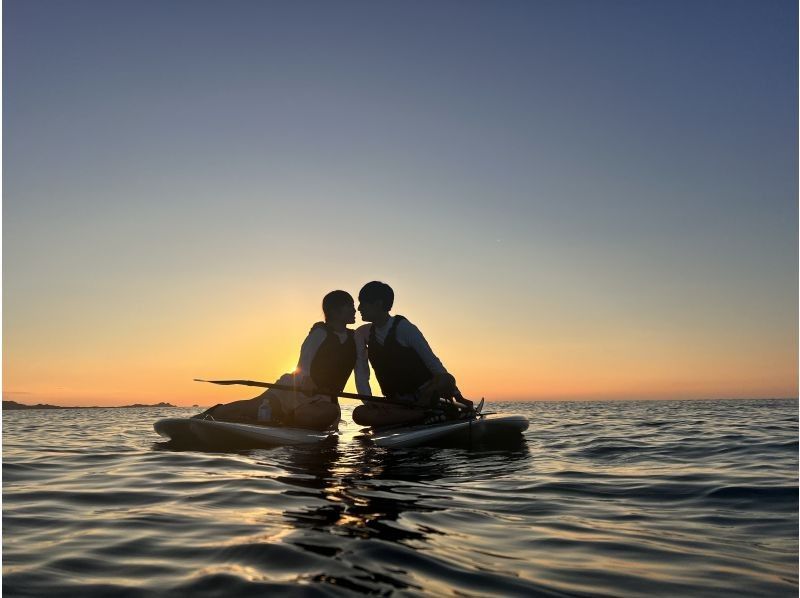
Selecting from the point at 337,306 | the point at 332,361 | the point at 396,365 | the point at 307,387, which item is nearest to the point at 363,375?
the point at 332,361

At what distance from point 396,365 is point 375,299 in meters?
1.20

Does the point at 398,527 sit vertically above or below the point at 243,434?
below

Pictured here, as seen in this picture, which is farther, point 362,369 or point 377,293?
point 362,369

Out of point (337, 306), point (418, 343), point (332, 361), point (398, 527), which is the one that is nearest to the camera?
point (398, 527)

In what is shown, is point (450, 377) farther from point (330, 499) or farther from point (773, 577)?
point (773, 577)

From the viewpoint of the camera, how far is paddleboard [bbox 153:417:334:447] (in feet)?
32.6

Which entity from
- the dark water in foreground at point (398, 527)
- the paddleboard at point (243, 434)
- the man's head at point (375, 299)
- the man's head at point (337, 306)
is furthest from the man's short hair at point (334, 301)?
the dark water in foreground at point (398, 527)

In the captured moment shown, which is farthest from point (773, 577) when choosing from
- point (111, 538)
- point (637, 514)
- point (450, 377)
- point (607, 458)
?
point (450, 377)

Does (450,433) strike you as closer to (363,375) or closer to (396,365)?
(396,365)

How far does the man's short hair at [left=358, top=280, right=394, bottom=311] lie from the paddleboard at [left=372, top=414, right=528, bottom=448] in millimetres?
2108

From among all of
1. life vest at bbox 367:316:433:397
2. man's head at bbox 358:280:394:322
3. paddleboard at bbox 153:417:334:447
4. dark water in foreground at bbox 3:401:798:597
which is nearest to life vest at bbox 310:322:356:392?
life vest at bbox 367:316:433:397

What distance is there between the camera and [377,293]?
10500 mm

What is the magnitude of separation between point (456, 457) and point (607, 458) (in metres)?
2.28

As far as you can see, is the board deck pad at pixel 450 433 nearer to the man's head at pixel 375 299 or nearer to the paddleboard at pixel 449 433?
the paddleboard at pixel 449 433
